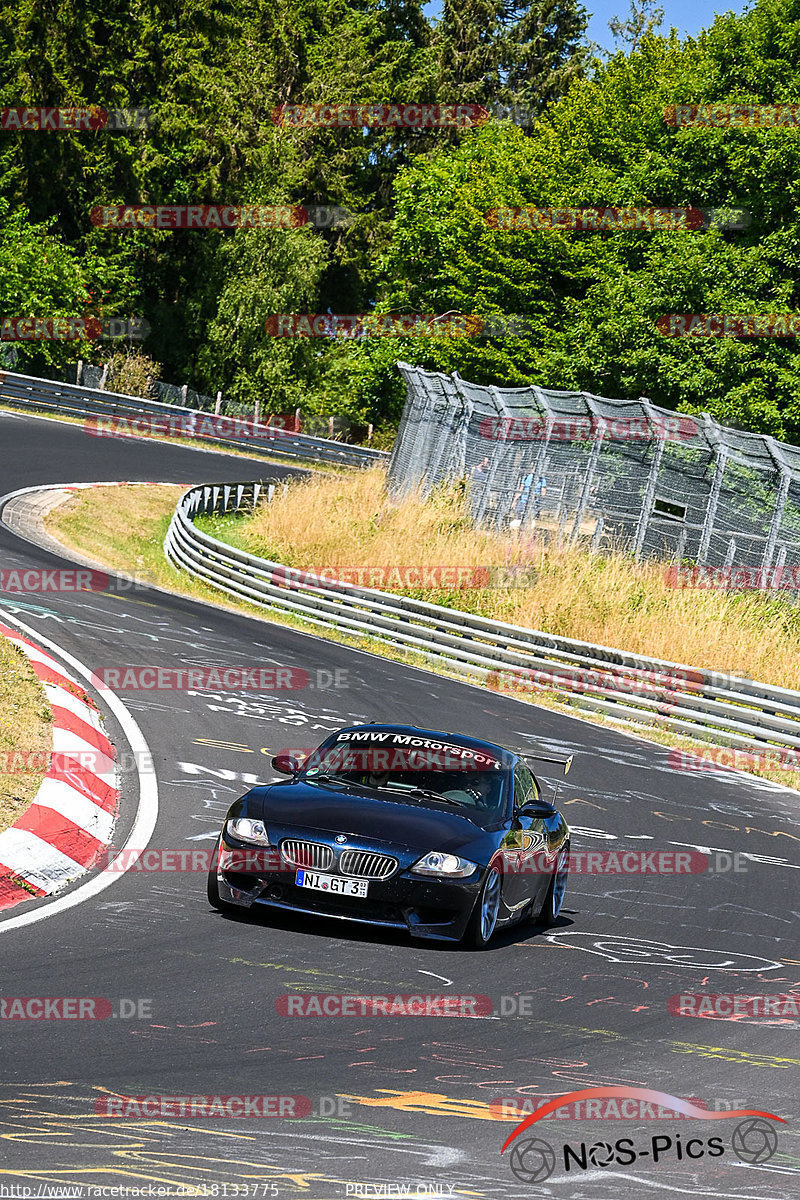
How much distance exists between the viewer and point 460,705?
19969mm

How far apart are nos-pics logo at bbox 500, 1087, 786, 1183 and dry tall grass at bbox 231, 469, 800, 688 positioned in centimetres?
1600

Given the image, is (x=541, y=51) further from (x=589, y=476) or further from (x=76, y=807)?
(x=76, y=807)

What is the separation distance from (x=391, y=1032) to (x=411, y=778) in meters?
2.96

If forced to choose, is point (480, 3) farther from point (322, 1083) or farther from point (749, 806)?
point (322, 1083)

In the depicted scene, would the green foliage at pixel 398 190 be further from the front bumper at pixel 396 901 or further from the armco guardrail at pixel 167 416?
the front bumper at pixel 396 901

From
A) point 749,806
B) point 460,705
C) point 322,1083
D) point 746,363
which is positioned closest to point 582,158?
point 746,363

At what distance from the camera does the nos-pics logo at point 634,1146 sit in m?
5.50

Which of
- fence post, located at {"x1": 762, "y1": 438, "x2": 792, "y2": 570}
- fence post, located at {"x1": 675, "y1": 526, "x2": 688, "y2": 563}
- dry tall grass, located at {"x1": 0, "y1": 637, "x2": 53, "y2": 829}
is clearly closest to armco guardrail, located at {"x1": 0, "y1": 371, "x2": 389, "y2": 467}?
fence post, located at {"x1": 675, "y1": 526, "x2": 688, "y2": 563}

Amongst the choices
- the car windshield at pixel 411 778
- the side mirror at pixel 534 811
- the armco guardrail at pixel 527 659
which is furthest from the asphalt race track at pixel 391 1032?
the armco guardrail at pixel 527 659

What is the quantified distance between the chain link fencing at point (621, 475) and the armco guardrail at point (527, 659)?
335 centimetres

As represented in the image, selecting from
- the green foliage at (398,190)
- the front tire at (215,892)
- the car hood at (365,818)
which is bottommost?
the front tire at (215,892)

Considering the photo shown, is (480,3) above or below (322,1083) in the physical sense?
above

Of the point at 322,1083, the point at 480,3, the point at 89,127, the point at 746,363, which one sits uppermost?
the point at 480,3

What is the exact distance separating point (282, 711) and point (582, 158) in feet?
140
